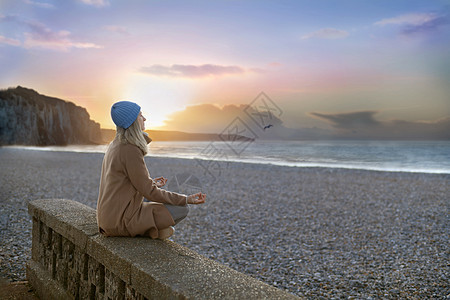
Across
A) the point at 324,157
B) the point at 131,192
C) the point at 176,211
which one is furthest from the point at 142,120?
the point at 324,157

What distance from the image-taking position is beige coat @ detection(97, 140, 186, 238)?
2.37 metres

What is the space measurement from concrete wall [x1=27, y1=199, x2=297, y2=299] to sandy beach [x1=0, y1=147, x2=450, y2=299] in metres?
1.01

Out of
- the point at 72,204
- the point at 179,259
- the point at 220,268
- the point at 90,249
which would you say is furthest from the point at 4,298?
the point at 220,268

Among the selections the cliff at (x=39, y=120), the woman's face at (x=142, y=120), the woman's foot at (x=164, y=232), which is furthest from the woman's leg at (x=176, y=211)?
the cliff at (x=39, y=120)

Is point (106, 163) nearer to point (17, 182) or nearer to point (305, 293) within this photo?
point (305, 293)

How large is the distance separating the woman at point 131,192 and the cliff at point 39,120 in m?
44.8

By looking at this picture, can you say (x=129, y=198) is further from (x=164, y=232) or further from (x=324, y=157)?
(x=324, y=157)

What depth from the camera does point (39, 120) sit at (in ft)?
188

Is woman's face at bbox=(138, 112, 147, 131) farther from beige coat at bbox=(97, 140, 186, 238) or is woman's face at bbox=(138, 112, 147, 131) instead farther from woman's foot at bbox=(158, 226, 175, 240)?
woman's foot at bbox=(158, 226, 175, 240)

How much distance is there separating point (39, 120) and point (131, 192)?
63.1m

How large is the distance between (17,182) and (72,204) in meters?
9.13

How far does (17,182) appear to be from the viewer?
11000mm

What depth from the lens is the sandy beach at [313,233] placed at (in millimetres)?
4055

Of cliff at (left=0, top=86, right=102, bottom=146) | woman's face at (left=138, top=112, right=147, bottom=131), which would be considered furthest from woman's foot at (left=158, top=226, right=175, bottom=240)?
cliff at (left=0, top=86, right=102, bottom=146)
